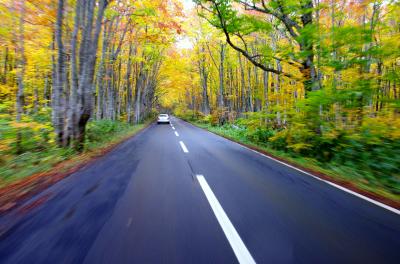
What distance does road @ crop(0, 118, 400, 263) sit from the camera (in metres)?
2.38

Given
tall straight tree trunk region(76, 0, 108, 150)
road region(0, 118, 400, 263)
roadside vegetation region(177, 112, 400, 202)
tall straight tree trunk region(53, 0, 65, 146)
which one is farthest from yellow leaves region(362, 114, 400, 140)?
tall straight tree trunk region(53, 0, 65, 146)

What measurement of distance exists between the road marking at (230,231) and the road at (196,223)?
0.04 ft

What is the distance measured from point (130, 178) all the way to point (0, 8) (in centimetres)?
1102

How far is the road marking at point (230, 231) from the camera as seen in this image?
7.66 feet

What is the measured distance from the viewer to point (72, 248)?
243cm

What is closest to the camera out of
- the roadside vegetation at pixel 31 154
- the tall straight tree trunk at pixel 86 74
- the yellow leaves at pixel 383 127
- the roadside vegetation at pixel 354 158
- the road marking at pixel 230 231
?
the road marking at pixel 230 231

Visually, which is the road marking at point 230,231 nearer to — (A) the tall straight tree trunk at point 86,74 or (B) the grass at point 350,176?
(B) the grass at point 350,176

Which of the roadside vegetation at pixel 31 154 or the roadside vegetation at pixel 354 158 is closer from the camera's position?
the roadside vegetation at pixel 354 158

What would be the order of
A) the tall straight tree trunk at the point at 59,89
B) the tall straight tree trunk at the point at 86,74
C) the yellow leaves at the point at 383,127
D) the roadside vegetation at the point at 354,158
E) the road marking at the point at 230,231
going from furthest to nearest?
the tall straight tree trunk at the point at 86,74
the tall straight tree trunk at the point at 59,89
the yellow leaves at the point at 383,127
the roadside vegetation at the point at 354,158
the road marking at the point at 230,231

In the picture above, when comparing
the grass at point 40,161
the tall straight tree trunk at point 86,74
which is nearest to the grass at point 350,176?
the grass at point 40,161

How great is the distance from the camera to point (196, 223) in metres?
3.04

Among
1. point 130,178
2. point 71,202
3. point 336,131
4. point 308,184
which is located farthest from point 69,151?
point 336,131

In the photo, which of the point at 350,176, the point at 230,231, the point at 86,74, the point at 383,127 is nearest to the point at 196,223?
the point at 230,231

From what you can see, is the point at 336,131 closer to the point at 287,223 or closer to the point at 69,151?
the point at 287,223
